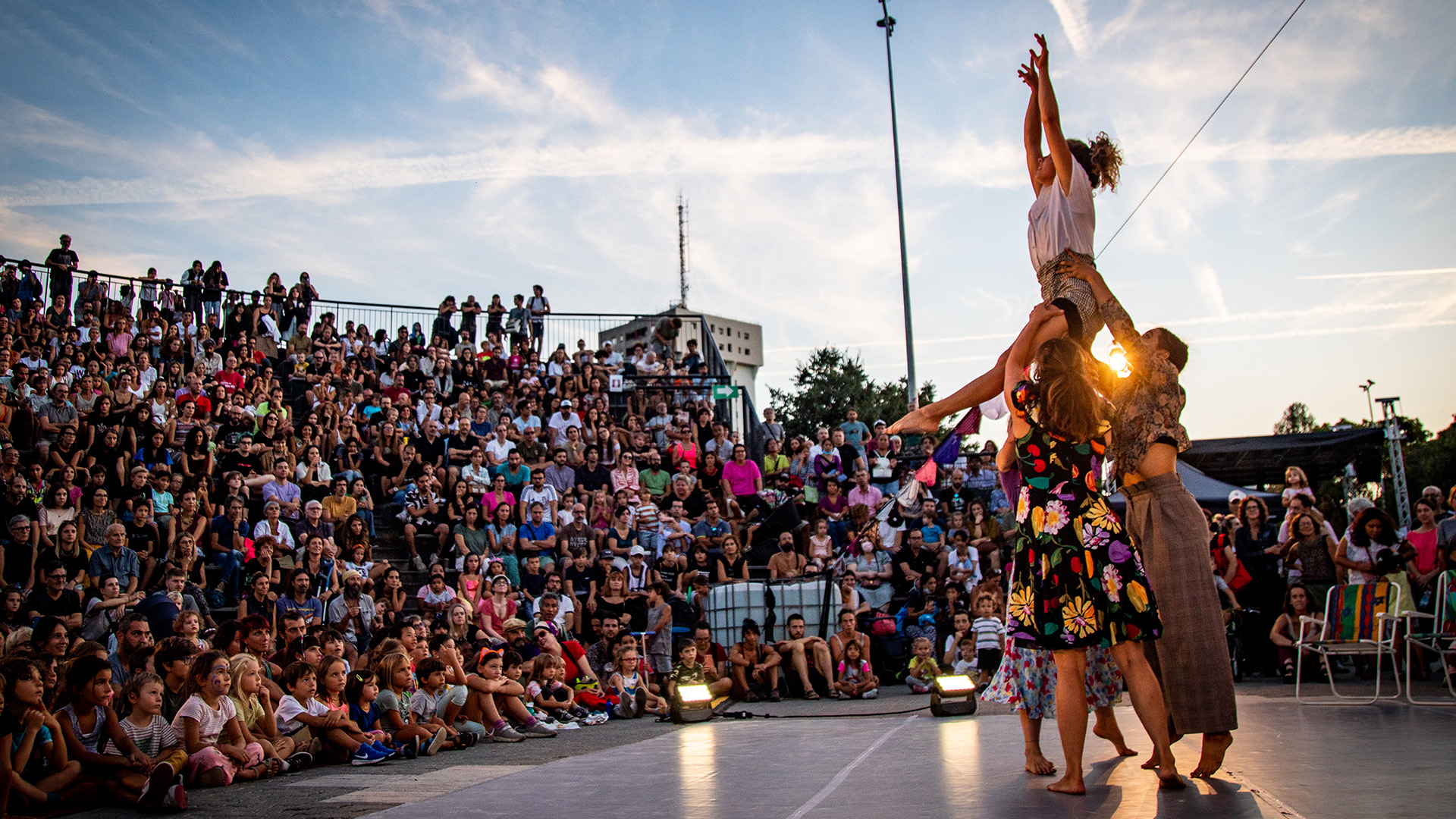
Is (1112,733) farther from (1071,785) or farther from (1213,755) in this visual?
(1071,785)

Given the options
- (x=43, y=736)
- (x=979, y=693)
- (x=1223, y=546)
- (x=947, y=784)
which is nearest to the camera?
(x=947, y=784)

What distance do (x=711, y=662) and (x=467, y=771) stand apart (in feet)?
16.5

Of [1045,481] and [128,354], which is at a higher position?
[128,354]

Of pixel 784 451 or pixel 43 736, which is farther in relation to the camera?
pixel 784 451

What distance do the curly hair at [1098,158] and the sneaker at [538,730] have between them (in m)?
5.24

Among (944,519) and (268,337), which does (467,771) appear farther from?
(268,337)

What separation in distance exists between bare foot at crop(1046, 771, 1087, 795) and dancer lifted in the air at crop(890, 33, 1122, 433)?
122cm

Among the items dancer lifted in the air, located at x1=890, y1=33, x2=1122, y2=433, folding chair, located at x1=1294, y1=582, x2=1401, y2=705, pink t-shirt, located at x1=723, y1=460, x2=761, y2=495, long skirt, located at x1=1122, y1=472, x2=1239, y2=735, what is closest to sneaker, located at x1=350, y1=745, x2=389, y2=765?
dancer lifted in the air, located at x1=890, y1=33, x2=1122, y2=433

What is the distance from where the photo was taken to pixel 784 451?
49.0 ft

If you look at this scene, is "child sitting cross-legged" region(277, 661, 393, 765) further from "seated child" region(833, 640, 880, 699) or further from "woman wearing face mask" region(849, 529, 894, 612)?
"woman wearing face mask" region(849, 529, 894, 612)

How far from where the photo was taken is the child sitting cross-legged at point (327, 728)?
18.9 feet

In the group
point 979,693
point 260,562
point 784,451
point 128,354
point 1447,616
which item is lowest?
point 979,693

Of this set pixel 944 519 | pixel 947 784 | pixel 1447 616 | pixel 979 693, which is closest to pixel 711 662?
pixel 979 693

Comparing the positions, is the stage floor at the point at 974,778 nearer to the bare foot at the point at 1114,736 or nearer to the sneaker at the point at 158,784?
the bare foot at the point at 1114,736
